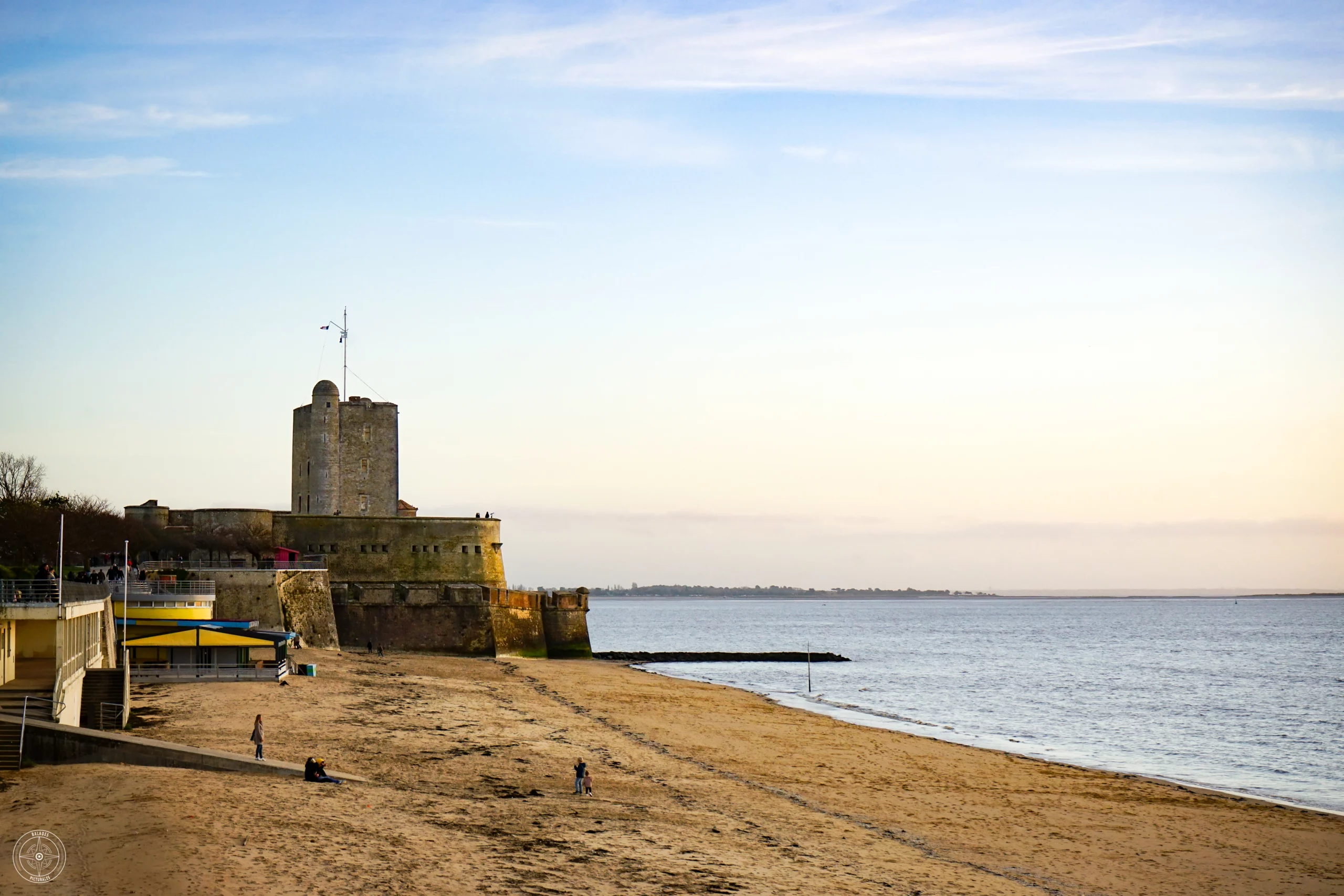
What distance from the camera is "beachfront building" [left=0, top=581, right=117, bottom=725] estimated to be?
21031 millimetres

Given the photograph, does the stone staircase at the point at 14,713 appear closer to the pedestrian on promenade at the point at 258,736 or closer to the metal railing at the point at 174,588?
the pedestrian on promenade at the point at 258,736

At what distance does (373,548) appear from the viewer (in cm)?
5181

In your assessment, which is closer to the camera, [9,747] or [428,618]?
[9,747]

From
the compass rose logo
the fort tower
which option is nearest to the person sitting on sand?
the compass rose logo

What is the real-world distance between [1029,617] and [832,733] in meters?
167

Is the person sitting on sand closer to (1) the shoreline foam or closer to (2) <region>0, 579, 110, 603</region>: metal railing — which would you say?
(2) <region>0, 579, 110, 603</region>: metal railing

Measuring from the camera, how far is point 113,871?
13.1 m

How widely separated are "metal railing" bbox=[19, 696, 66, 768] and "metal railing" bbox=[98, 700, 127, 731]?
245 cm

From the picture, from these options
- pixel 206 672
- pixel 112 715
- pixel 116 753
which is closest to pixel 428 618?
pixel 206 672

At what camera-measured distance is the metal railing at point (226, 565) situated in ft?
141

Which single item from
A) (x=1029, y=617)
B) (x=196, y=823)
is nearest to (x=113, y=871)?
(x=196, y=823)

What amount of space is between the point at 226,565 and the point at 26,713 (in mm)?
26568

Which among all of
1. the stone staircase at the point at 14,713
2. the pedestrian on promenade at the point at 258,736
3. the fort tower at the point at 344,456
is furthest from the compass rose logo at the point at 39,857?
the fort tower at the point at 344,456

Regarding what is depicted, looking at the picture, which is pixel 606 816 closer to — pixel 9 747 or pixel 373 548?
pixel 9 747
